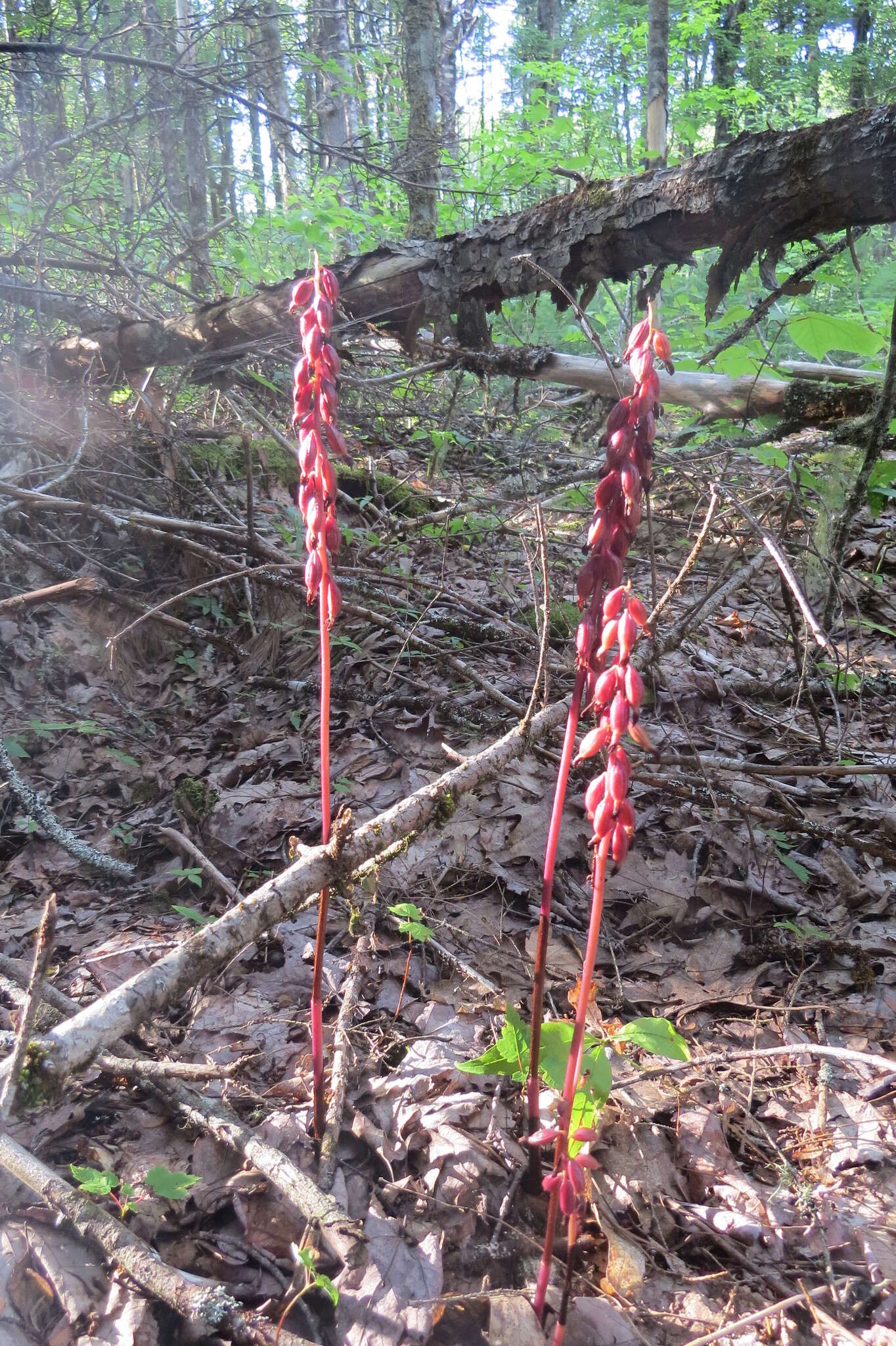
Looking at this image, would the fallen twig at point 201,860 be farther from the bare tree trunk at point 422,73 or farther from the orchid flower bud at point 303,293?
the bare tree trunk at point 422,73

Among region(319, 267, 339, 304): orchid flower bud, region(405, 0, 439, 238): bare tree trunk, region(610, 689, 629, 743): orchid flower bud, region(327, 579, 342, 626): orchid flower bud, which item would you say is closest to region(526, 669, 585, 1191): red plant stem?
region(610, 689, 629, 743): orchid flower bud

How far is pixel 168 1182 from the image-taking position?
1557mm

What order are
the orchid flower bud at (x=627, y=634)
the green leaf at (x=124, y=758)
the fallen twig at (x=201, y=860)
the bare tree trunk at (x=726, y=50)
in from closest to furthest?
1. the orchid flower bud at (x=627, y=634)
2. the fallen twig at (x=201, y=860)
3. the green leaf at (x=124, y=758)
4. the bare tree trunk at (x=726, y=50)

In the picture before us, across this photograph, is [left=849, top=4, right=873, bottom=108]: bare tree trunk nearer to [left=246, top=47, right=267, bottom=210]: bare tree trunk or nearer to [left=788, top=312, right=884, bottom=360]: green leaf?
[left=246, top=47, right=267, bottom=210]: bare tree trunk

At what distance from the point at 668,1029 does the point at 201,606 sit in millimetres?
3559

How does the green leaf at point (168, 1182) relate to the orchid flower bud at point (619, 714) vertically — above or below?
below

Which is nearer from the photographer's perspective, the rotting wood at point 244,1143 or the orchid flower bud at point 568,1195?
the orchid flower bud at point 568,1195

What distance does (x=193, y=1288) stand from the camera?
52.7 inches

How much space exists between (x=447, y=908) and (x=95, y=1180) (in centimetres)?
132

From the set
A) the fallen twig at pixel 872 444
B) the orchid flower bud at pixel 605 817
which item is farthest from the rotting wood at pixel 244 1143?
the fallen twig at pixel 872 444

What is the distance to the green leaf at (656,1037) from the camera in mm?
1564

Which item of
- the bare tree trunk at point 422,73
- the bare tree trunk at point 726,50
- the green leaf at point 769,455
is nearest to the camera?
the green leaf at point 769,455

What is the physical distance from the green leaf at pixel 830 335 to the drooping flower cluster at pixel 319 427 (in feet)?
8.31

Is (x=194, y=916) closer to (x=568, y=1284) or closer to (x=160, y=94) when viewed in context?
(x=568, y=1284)
